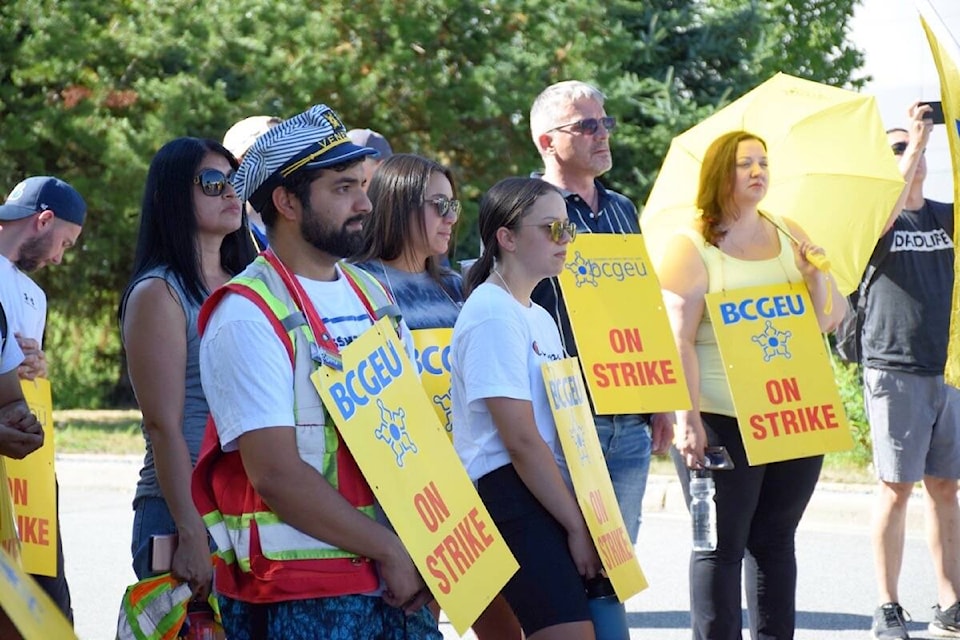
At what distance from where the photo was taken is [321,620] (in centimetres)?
306

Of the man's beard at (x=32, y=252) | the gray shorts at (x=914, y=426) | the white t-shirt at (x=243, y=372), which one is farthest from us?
the gray shorts at (x=914, y=426)

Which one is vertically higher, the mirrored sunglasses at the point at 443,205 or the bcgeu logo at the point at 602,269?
the mirrored sunglasses at the point at 443,205

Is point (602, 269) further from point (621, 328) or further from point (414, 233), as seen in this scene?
point (414, 233)

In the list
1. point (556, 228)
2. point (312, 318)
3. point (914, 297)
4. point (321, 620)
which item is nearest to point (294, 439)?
point (312, 318)

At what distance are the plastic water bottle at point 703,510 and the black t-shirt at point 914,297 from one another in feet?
6.72

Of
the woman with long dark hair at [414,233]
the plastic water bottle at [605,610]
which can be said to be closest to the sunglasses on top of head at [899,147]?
the woman with long dark hair at [414,233]

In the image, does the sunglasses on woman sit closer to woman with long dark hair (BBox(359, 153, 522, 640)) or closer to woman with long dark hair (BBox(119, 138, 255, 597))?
woman with long dark hair (BBox(359, 153, 522, 640))

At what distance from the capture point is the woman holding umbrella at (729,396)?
523 cm

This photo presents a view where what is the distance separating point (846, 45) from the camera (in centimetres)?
3866

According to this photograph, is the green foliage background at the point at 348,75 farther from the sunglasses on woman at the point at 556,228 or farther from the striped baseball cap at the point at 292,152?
the striped baseball cap at the point at 292,152

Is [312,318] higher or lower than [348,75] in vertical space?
higher

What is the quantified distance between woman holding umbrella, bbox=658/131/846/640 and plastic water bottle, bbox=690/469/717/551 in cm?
3

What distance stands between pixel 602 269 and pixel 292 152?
199 centimetres

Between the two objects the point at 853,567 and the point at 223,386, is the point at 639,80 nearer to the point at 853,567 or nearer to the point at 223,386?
the point at 853,567
